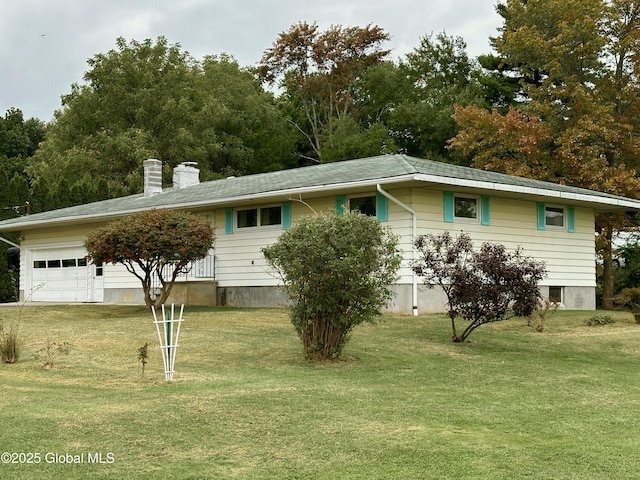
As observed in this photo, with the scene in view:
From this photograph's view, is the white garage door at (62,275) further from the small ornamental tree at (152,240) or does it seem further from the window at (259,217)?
the small ornamental tree at (152,240)

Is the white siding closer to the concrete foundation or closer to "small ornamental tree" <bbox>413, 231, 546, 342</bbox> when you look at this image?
the concrete foundation

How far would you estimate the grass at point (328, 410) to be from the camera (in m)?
5.30

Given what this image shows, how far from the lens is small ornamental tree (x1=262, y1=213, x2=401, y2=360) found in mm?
9883

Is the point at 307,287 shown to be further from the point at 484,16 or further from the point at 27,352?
the point at 484,16

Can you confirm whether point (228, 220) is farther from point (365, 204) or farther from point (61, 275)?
point (61, 275)

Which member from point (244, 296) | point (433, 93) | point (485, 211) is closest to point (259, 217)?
point (244, 296)

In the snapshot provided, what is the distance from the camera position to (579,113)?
24.7 meters

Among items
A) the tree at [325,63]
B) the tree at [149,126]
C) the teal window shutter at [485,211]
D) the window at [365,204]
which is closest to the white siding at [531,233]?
the teal window shutter at [485,211]

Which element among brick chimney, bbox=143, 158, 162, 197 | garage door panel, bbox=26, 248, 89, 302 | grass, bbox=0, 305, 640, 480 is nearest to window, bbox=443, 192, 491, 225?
grass, bbox=0, 305, 640, 480

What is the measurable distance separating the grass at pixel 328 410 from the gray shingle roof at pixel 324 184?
4693mm

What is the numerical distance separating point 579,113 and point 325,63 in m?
17.8

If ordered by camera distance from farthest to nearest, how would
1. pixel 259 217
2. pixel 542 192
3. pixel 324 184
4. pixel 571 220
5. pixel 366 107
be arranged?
pixel 366 107
pixel 571 220
pixel 259 217
pixel 542 192
pixel 324 184

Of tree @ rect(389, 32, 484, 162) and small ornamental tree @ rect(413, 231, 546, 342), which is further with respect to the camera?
tree @ rect(389, 32, 484, 162)

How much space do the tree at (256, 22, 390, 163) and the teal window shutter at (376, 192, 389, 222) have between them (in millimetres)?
21459
